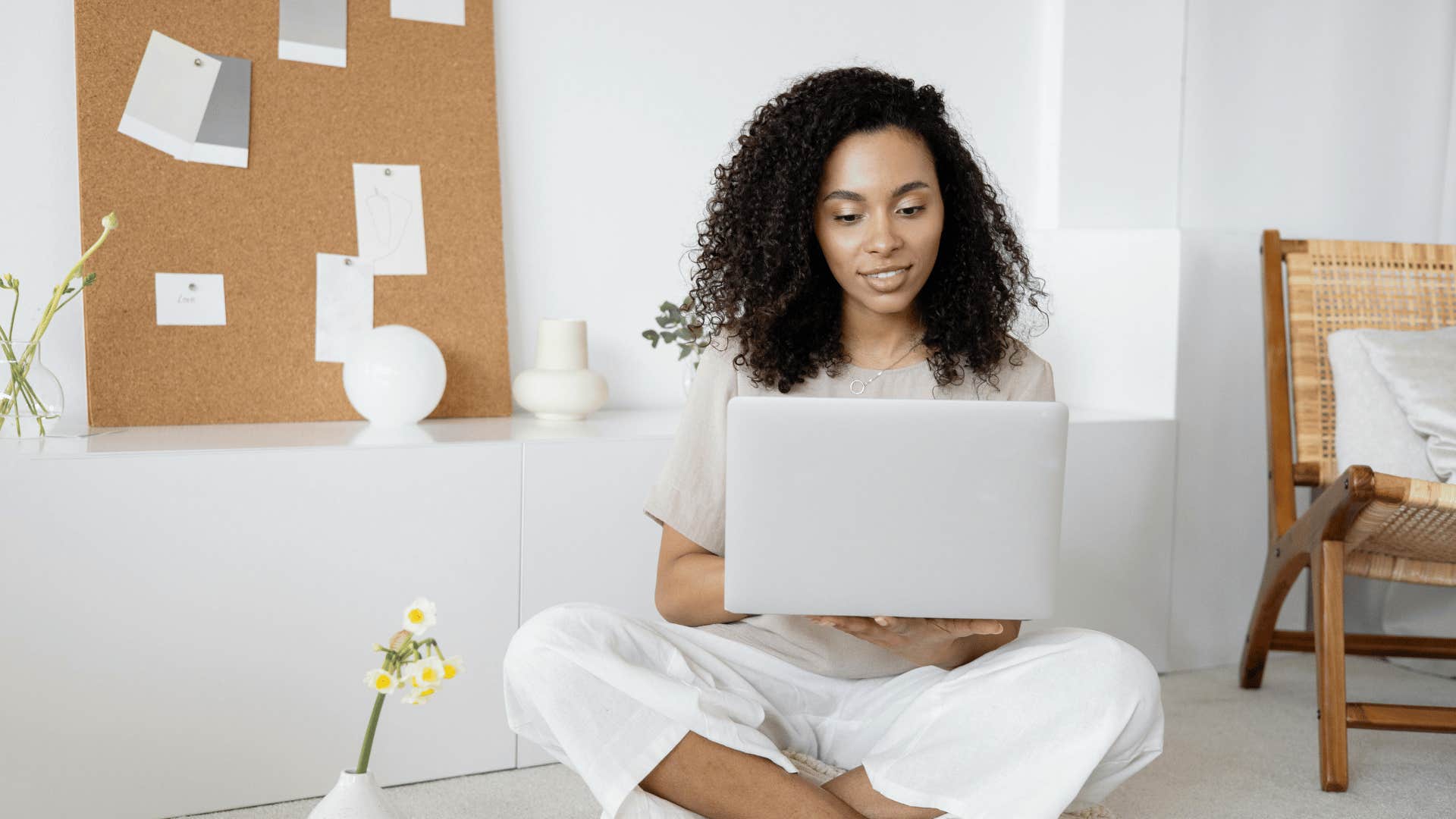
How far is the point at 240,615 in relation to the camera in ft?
6.13

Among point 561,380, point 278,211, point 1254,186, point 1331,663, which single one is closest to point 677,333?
point 561,380

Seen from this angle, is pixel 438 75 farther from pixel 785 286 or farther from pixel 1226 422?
pixel 1226 422

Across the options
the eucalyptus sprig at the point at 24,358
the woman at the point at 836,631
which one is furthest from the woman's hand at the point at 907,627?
the eucalyptus sprig at the point at 24,358

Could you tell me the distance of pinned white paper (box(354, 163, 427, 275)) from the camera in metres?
2.35

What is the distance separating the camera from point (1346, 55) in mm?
3172

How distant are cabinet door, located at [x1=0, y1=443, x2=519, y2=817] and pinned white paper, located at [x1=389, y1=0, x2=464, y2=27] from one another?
0.91 meters

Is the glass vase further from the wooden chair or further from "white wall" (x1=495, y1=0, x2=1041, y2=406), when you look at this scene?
the wooden chair

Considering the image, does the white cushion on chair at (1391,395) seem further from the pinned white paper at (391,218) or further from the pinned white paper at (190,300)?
the pinned white paper at (190,300)

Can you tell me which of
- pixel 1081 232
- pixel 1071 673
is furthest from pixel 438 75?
pixel 1071 673

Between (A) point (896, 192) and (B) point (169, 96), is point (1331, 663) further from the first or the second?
(B) point (169, 96)

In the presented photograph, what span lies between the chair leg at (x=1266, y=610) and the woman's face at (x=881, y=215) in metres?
1.16

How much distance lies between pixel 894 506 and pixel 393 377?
48.7 inches

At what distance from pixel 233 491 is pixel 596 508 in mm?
579

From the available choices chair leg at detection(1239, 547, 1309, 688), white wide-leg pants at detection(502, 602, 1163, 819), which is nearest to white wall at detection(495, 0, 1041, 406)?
white wide-leg pants at detection(502, 602, 1163, 819)
